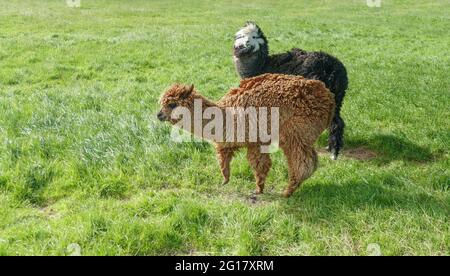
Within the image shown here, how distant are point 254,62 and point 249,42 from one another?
297 mm

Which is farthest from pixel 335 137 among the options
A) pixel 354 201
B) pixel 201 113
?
pixel 201 113

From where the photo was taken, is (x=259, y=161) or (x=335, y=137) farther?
(x=335, y=137)

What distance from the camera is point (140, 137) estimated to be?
6.87 m

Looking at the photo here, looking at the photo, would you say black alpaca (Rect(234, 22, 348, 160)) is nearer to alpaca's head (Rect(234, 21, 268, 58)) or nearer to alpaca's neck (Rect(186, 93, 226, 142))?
alpaca's head (Rect(234, 21, 268, 58))

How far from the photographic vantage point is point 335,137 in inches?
265

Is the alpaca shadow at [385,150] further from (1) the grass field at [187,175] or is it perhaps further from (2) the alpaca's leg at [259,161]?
(2) the alpaca's leg at [259,161]

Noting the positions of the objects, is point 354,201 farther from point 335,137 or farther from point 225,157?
point 335,137

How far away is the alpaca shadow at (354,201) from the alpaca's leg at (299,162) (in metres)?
0.28

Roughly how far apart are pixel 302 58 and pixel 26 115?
4484 mm

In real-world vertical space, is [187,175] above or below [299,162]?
below

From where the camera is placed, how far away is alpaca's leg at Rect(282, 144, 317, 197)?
514cm

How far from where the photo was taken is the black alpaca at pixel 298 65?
6.54 metres

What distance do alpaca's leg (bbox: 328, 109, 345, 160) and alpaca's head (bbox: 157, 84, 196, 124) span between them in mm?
2542
